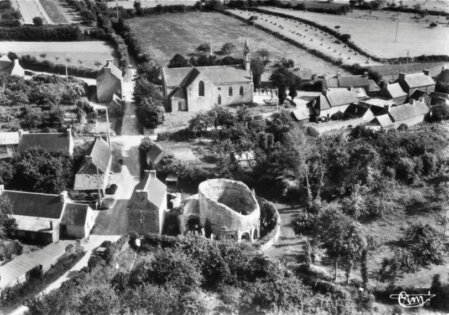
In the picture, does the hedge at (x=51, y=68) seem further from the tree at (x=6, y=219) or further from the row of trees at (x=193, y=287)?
the row of trees at (x=193, y=287)

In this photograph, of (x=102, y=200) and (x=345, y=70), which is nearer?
(x=102, y=200)

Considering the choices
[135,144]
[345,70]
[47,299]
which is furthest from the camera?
[345,70]

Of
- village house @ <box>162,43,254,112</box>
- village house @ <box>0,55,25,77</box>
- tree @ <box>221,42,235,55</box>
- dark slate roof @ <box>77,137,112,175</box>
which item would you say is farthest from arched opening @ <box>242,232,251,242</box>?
tree @ <box>221,42,235,55</box>

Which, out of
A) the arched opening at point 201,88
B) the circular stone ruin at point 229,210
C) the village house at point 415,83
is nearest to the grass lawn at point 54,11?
the arched opening at point 201,88

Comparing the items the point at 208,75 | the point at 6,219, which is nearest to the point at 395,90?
the point at 208,75

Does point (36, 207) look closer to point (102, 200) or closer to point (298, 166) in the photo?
point (102, 200)

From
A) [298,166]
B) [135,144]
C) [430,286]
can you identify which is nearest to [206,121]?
[135,144]

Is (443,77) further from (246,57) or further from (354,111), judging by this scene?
(246,57)
